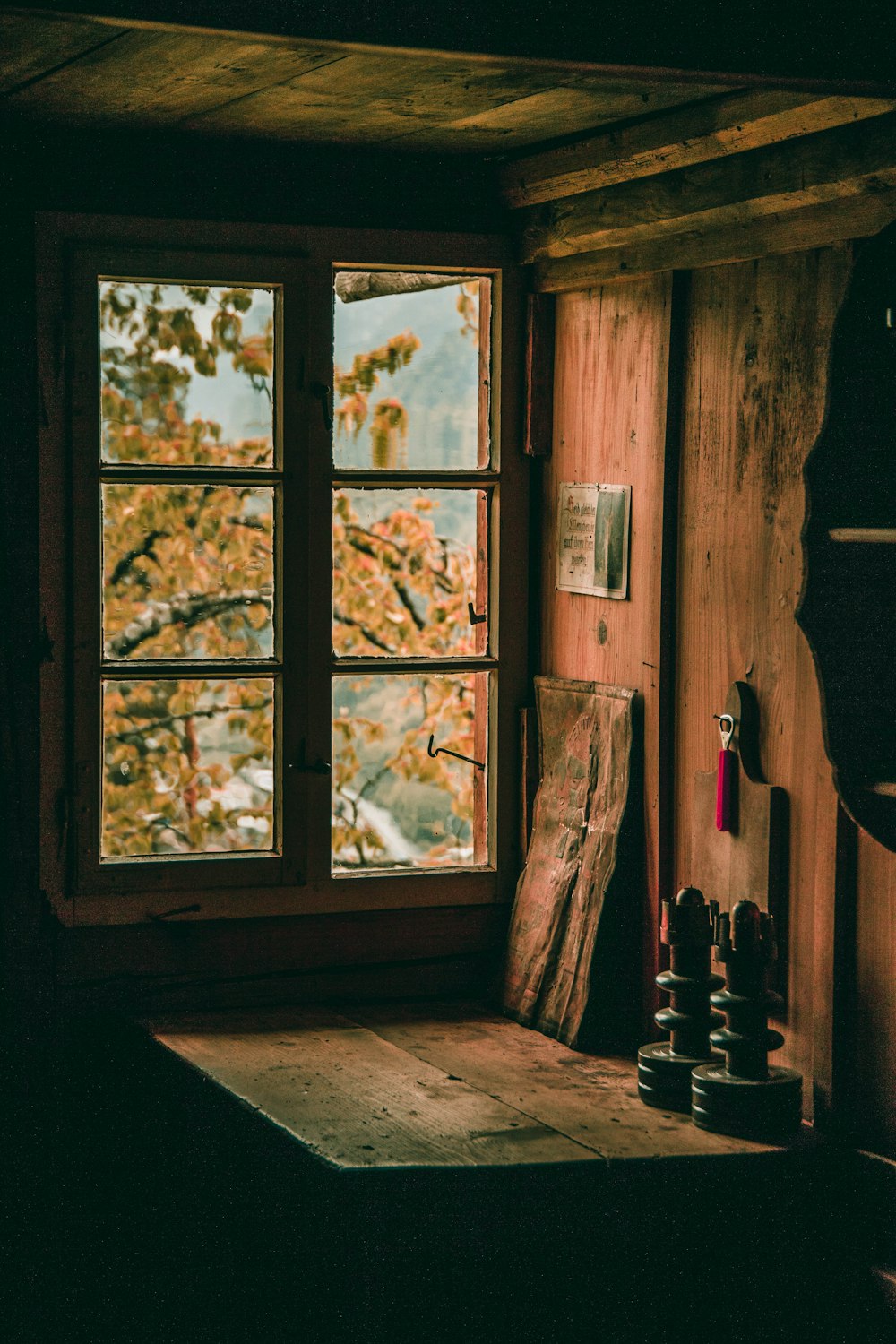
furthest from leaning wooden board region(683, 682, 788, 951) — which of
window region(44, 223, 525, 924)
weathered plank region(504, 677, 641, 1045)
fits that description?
window region(44, 223, 525, 924)

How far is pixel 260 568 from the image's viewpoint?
3535 mm

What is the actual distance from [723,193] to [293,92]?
832 mm

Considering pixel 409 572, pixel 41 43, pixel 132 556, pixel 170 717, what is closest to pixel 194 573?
pixel 132 556

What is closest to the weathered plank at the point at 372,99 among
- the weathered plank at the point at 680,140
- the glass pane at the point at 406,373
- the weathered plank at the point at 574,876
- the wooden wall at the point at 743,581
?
the weathered plank at the point at 680,140

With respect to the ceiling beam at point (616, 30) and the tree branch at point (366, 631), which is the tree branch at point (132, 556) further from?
the ceiling beam at point (616, 30)

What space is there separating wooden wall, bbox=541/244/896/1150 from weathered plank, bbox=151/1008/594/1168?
0.52 meters

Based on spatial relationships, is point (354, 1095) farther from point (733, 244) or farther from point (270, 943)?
point (733, 244)

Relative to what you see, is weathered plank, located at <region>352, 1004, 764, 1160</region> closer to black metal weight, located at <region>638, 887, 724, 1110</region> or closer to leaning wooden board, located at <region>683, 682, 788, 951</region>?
black metal weight, located at <region>638, 887, 724, 1110</region>

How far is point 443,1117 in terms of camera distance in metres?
2.83

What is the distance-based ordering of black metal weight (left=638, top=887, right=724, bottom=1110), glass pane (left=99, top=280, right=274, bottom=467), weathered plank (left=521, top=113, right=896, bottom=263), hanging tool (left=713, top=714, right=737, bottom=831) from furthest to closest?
glass pane (left=99, top=280, right=274, bottom=467) → hanging tool (left=713, top=714, right=737, bottom=831) → black metal weight (left=638, top=887, right=724, bottom=1110) → weathered plank (left=521, top=113, right=896, bottom=263)

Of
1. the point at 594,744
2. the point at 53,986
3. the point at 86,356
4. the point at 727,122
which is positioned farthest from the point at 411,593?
the point at 727,122

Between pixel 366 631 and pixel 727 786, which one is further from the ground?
pixel 366 631

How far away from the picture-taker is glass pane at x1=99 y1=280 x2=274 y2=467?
11.3 feet

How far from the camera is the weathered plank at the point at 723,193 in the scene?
8.18 feet
